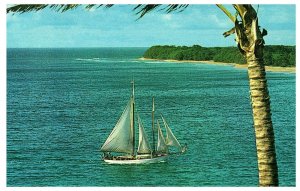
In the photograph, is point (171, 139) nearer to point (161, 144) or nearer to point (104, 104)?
point (161, 144)

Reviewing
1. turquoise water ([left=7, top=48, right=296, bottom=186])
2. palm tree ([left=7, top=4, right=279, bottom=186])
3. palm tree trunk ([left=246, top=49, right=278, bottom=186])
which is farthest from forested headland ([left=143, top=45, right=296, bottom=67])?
palm tree trunk ([left=246, top=49, right=278, bottom=186])

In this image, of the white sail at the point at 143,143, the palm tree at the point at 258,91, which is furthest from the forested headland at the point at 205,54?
the palm tree at the point at 258,91

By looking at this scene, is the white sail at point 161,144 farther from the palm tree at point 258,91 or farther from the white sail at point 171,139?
the palm tree at point 258,91

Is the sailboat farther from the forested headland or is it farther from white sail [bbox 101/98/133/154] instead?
the forested headland

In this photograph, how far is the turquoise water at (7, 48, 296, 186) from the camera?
27.3ft

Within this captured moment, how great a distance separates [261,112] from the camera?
4.15 meters

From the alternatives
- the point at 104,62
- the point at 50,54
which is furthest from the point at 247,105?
the point at 50,54

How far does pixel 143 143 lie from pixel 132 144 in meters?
0.21

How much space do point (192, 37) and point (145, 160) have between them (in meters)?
3.70

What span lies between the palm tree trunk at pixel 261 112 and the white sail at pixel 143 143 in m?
5.23

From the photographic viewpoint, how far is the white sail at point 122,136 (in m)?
9.03

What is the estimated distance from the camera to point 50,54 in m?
8.51
